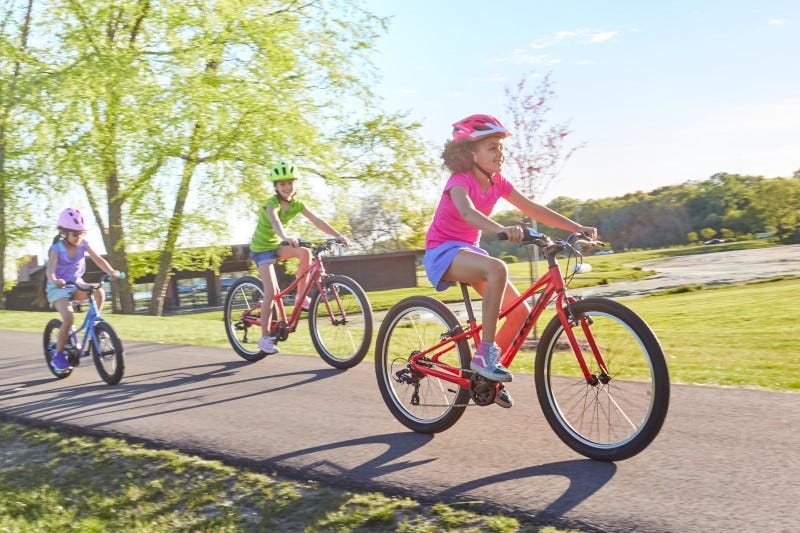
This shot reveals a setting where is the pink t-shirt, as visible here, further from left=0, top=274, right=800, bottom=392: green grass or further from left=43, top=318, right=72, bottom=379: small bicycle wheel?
left=43, top=318, right=72, bottom=379: small bicycle wheel

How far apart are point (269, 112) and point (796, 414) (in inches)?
729

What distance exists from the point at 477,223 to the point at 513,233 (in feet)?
0.96

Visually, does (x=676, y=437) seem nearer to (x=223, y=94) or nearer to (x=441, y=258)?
(x=441, y=258)

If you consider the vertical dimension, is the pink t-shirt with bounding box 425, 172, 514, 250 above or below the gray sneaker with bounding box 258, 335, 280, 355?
above

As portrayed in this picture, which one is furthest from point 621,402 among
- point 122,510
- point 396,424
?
point 122,510

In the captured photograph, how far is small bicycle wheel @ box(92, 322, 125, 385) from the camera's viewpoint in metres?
7.66

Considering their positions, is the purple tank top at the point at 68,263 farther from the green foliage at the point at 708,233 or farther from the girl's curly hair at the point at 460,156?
the green foliage at the point at 708,233

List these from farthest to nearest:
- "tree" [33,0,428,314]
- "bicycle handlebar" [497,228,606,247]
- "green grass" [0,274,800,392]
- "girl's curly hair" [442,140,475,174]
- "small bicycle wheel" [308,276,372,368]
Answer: "tree" [33,0,428,314], "green grass" [0,274,800,392], "small bicycle wheel" [308,276,372,368], "girl's curly hair" [442,140,475,174], "bicycle handlebar" [497,228,606,247]

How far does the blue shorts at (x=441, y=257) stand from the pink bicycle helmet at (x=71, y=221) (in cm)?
469

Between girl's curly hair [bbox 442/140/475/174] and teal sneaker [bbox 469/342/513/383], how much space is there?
111 centimetres

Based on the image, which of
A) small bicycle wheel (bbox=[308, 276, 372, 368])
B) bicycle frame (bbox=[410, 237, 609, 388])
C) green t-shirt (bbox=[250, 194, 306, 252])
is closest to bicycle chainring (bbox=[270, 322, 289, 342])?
→ small bicycle wheel (bbox=[308, 276, 372, 368])

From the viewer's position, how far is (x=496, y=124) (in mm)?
4660

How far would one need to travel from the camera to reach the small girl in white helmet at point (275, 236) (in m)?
7.94

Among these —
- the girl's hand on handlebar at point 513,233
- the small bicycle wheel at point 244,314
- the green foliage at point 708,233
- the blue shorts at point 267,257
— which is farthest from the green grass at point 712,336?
the green foliage at point 708,233
